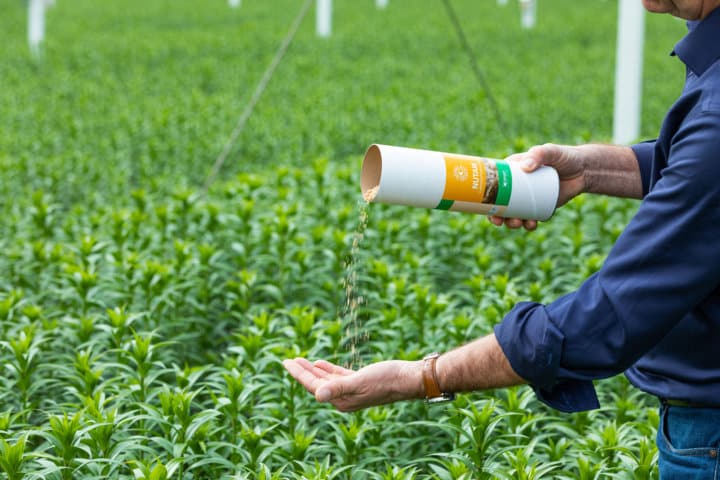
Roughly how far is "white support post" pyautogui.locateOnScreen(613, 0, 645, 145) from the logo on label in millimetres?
6957

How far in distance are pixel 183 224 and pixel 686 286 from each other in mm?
5065

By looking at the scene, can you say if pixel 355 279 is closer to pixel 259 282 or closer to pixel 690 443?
pixel 690 443

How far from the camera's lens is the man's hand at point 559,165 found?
2.80 meters

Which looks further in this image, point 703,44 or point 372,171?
point 372,171

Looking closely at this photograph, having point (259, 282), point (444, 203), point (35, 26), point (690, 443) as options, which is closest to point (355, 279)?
point (444, 203)

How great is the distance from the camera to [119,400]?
399cm

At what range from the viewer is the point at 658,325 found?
6.91 ft

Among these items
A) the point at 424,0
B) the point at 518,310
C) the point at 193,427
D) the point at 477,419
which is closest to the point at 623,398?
the point at 477,419

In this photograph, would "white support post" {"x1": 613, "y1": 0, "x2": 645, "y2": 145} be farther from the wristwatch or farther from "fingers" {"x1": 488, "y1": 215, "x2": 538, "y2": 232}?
the wristwatch

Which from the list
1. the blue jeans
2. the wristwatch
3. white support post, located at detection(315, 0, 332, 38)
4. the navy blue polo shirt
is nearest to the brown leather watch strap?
the wristwatch

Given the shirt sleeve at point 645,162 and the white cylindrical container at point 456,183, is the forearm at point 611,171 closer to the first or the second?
the shirt sleeve at point 645,162

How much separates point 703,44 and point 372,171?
3.16 feet

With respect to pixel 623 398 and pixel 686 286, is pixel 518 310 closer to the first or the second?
pixel 686 286

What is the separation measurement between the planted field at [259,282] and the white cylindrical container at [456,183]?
0.94 m
